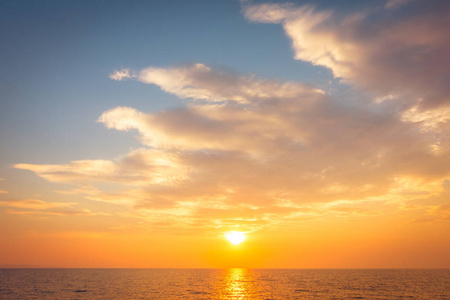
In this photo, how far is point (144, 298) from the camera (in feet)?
285

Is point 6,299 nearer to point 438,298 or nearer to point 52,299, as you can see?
point 52,299

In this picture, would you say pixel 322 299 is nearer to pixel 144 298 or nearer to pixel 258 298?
pixel 258 298

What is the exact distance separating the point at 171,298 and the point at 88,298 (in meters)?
23.0

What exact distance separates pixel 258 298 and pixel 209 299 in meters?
14.9

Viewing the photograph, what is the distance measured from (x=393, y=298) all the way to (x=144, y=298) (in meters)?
71.8

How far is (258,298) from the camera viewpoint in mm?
91500

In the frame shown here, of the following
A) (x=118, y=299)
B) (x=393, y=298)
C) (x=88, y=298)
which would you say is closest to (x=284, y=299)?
(x=393, y=298)

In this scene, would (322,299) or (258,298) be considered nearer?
(322,299)

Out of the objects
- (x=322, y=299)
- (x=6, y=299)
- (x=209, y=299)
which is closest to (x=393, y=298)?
(x=322, y=299)

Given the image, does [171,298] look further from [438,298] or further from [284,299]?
[438,298]

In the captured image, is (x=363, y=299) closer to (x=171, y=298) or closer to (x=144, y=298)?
(x=171, y=298)

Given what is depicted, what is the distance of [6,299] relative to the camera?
85.5 meters

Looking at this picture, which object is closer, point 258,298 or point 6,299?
point 6,299

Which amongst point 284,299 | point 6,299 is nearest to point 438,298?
point 284,299
